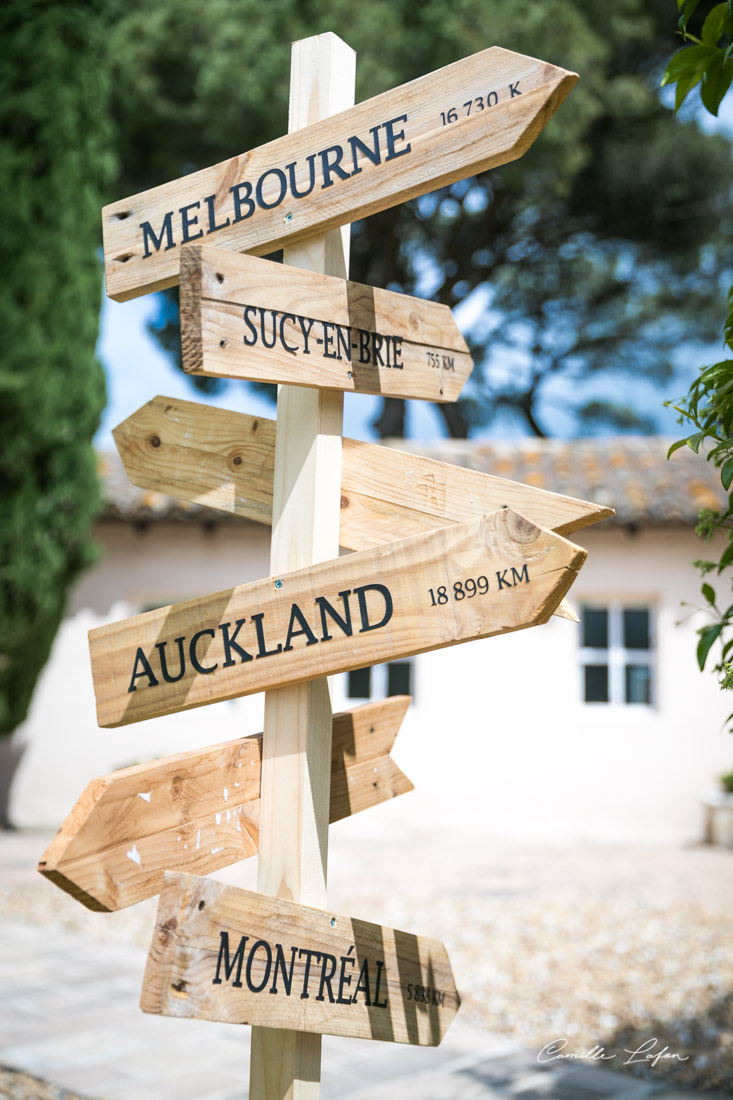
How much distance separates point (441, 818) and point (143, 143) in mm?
9250

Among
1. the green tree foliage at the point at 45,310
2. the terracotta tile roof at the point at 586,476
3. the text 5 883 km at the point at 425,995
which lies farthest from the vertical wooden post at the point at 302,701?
the terracotta tile roof at the point at 586,476

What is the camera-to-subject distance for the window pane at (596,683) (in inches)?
363

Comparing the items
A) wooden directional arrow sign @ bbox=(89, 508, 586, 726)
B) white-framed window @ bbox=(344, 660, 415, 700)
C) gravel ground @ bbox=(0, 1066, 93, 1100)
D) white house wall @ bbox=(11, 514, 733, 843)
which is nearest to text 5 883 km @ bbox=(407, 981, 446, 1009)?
wooden directional arrow sign @ bbox=(89, 508, 586, 726)

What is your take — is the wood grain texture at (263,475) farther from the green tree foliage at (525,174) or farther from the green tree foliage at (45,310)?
the green tree foliage at (525,174)

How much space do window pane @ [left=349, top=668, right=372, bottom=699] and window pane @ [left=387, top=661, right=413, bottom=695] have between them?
21cm

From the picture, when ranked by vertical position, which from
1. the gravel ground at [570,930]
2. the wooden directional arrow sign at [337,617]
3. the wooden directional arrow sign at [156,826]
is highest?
the wooden directional arrow sign at [337,617]

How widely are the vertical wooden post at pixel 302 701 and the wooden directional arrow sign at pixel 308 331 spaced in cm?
8

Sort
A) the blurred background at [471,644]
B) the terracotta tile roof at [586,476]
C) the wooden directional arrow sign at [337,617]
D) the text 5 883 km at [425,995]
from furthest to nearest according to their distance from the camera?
the terracotta tile roof at [586,476] < the blurred background at [471,644] < the text 5 883 km at [425,995] < the wooden directional arrow sign at [337,617]

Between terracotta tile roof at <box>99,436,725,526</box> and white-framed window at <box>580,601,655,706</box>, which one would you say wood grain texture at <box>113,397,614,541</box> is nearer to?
terracotta tile roof at <box>99,436,725,526</box>

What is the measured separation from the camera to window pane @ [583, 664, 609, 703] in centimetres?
922

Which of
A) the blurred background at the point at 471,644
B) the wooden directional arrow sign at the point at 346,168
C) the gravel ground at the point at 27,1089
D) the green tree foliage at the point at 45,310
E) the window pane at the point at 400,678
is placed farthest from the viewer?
the window pane at the point at 400,678

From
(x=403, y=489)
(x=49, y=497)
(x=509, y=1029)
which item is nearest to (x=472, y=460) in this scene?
(x=49, y=497)

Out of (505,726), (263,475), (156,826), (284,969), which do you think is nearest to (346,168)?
(263,475)

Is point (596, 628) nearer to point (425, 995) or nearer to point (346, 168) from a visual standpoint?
point (425, 995)
